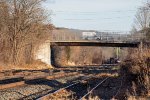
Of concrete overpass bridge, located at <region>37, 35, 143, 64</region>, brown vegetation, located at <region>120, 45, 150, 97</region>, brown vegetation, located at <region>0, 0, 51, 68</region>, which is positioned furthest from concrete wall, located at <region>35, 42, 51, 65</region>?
brown vegetation, located at <region>120, 45, 150, 97</region>

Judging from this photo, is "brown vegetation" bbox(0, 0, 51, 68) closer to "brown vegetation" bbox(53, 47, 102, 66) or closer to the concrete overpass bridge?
the concrete overpass bridge

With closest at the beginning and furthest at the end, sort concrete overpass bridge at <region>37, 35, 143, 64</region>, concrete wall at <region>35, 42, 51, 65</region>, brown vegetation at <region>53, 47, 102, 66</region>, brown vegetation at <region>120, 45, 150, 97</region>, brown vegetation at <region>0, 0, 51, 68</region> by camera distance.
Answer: brown vegetation at <region>120, 45, 150, 97</region> → brown vegetation at <region>0, 0, 51, 68</region> → concrete wall at <region>35, 42, 51, 65</region> → concrete overpass bridge at <region>37, 35, 143, 64</region> → brown vegetation at <region>53, 47, 102, 66</region>

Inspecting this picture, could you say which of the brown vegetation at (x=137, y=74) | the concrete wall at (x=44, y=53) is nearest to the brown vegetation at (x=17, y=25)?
the concrete wall at (x=44, y=53)

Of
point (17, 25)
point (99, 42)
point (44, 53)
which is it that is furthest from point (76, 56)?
point (17, 25)

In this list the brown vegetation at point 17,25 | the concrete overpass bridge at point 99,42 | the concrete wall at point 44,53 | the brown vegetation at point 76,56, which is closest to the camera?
the brown vegetation at point 17,25

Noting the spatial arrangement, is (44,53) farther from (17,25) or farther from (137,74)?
(137,74)

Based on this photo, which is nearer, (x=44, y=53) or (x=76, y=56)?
(x=44, y=53)

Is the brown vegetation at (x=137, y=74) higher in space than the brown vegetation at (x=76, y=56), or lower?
higher

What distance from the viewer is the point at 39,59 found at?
2913 inches

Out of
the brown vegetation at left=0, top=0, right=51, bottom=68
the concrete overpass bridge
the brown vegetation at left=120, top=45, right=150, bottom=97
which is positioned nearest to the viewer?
the brown vegetation at left=120, top=45, right=150, bottom=97

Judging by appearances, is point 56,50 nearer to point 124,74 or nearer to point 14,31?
point 14,31

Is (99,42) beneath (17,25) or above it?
beneath

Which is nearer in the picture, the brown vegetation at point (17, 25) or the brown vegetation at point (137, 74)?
the brown vegetation at point (137, 74)

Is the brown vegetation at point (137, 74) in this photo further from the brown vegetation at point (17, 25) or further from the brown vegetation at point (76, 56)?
the brown vegetation at point (76, 56)
